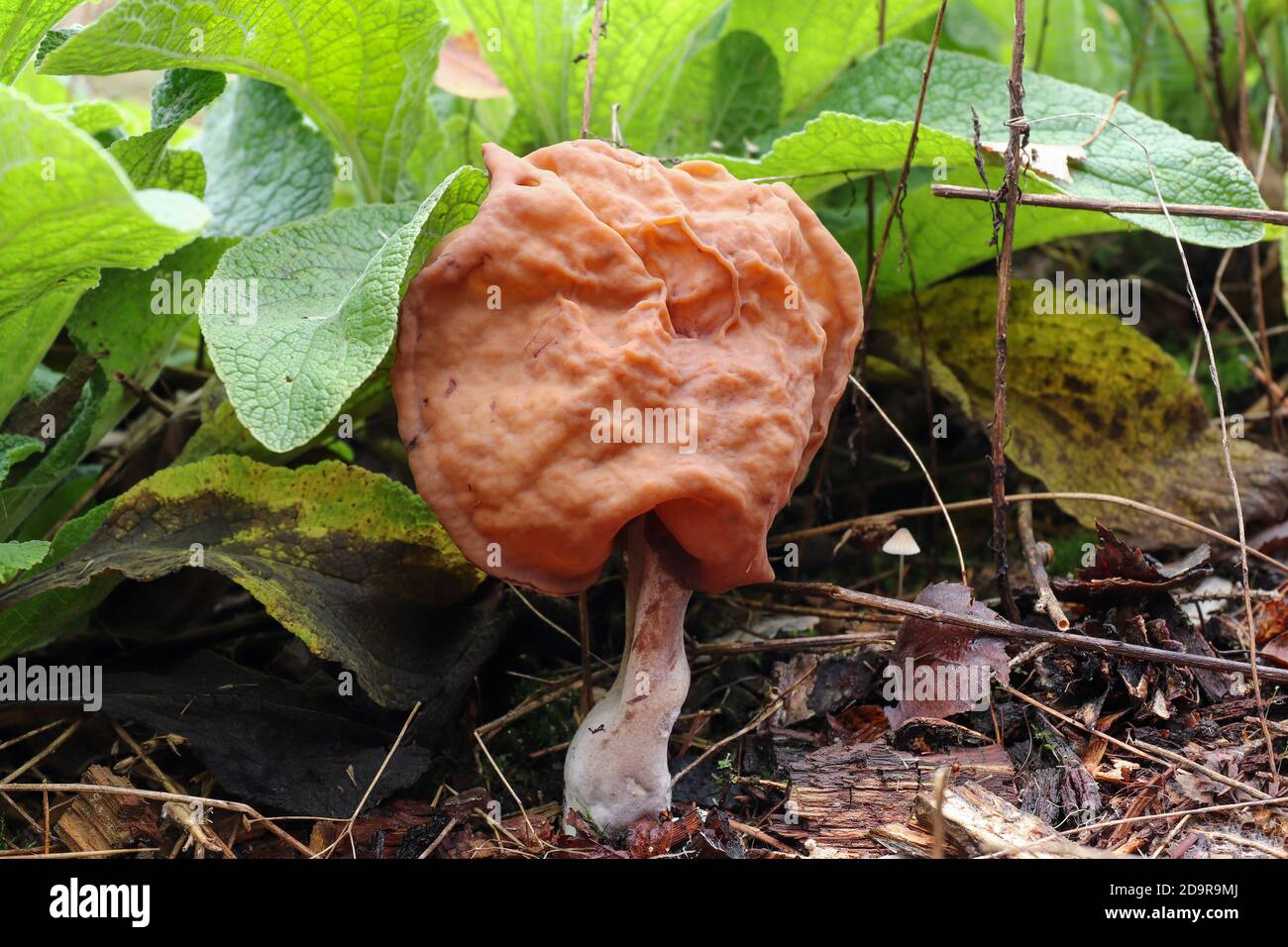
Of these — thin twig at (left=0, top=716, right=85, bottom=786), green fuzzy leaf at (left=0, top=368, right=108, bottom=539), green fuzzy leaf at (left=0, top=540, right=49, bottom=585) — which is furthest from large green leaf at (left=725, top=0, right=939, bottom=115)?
thin twig at (left=0, top=716, right=85, bottom=786)

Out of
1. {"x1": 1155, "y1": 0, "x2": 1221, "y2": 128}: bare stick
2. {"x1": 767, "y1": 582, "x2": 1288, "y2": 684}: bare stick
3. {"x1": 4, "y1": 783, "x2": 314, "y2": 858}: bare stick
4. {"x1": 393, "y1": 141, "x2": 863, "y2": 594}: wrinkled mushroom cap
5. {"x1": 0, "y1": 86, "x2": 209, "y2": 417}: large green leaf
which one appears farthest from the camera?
{"x1": 1155, "y1": 0, "x2": 1221, "y2": 128}: bare stick

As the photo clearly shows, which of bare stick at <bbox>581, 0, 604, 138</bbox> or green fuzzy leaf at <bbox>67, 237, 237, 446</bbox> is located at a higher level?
bare stick at <bbox>581, 0, 604, 138</bbox>

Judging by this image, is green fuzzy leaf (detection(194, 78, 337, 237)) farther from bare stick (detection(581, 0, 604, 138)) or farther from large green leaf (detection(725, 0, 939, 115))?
large green leaf (detection(725, 0, 939, 115))

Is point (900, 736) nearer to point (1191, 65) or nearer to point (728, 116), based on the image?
point (728, 116)

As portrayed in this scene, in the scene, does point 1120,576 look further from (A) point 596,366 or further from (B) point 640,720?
(A) point 596,366

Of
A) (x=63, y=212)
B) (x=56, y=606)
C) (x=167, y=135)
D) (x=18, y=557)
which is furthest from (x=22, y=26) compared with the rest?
(x=56, y=606)

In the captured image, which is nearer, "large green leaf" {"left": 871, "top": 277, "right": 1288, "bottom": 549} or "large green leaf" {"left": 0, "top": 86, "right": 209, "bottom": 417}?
"large green leaf" {"left": 0, "top": 86, "right": 209, "bottom": 417}
